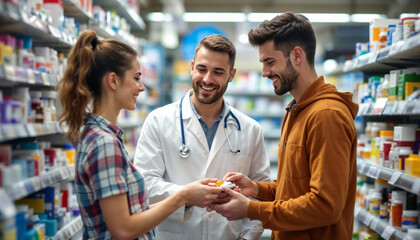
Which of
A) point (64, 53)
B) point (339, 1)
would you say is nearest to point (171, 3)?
point (339, 1)

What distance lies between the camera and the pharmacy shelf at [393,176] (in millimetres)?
2582

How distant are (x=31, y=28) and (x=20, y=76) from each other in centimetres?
37

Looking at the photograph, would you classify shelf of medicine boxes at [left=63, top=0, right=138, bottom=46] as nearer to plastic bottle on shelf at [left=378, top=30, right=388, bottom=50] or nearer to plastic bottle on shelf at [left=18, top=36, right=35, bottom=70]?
plastic bottle on shelf at [left=18, top=36, right=35, bottom=70]

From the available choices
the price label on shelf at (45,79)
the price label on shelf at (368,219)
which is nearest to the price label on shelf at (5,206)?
the price label on shelf at (45,79)

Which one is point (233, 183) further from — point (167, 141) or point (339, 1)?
point (339, 1)

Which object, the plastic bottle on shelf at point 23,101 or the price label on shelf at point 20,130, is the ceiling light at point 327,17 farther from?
the price label on shelf at point 20,130

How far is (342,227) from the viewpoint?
2463 mm

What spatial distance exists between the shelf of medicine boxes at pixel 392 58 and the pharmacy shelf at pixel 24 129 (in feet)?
6.97

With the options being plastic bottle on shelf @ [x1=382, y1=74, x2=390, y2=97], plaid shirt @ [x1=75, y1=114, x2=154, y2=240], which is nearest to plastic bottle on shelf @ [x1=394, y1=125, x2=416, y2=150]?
plastic bottle on shelf @ [x1=382, y1=74, x2=390, y2=97]

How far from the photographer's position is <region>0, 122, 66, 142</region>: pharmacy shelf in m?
2.05

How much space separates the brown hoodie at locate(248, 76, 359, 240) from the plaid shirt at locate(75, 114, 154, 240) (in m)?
0.65

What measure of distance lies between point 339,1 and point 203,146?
440 inches

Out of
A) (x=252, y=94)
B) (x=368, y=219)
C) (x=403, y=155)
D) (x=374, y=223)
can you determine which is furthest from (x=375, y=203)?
(x=252, y=94)

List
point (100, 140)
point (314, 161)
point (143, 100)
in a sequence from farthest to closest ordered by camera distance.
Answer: point (143, 100) < point (314, 161) < point (100, 140)
